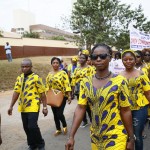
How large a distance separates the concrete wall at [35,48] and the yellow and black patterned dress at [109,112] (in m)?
24.7

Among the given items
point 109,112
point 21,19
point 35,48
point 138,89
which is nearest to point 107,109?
point 109,112

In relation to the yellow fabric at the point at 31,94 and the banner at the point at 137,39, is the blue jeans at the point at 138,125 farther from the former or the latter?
the banner at the point at 137,39

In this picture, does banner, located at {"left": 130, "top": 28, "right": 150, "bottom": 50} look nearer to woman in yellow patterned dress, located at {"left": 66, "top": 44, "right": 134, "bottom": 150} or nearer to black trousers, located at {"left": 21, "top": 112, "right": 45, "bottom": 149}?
black trousers, located at {"left": 21, "top": 112, "right": 45, "bottom": 149}

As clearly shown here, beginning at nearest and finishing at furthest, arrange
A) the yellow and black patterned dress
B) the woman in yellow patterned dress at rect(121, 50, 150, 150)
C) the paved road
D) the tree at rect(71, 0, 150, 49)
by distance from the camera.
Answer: the yellow and black patterned dress → the woman in yellow patterned dress at rect(121, 50, 150, 150) → the paved road → the tree at rect(71, 0, 150, 49)

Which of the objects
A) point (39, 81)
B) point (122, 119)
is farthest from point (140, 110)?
point (39, 81)

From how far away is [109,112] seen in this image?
3.05 meters

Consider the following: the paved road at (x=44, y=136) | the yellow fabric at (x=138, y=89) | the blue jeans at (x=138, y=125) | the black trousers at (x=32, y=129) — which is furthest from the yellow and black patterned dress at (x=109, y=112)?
the paved road at (x=44, y=136)

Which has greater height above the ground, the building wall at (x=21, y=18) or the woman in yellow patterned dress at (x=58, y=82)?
the building wall at (x=21, y=18)

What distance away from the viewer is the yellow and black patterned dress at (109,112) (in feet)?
9.93

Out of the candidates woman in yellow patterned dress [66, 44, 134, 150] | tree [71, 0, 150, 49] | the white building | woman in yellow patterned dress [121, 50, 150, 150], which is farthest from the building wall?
woman in yellow patterned dress [66, 44, 134, 150]

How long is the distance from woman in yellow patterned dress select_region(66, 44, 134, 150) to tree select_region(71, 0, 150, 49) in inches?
980

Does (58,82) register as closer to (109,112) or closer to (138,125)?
(138,125)

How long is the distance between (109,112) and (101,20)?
2702cm

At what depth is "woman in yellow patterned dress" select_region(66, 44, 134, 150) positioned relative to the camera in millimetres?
3033
